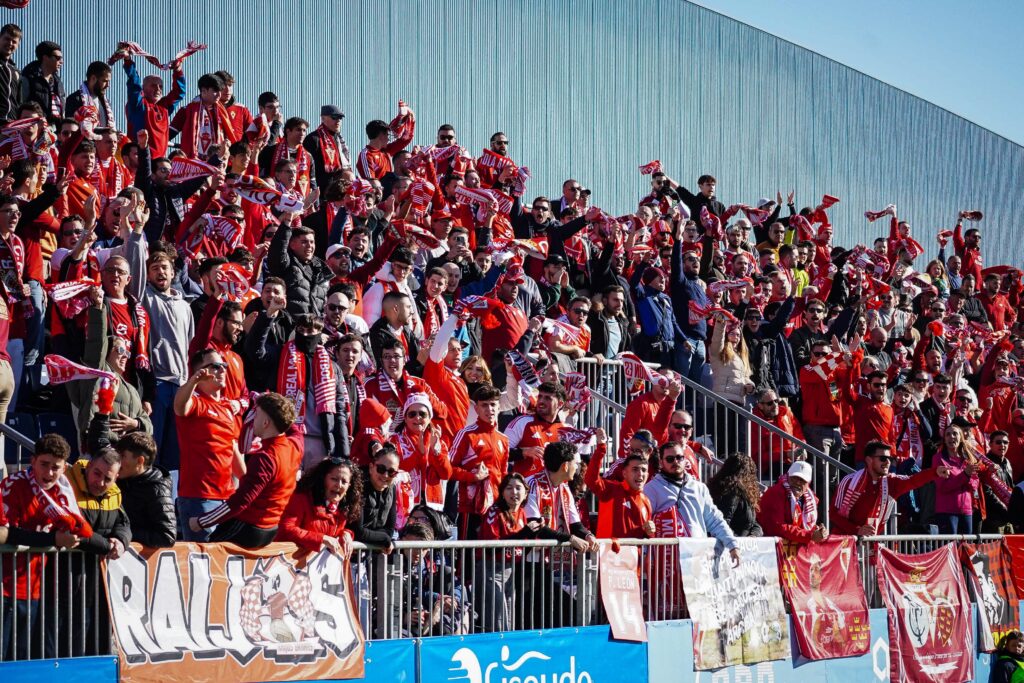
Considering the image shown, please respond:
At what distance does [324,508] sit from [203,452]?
0.79 metres

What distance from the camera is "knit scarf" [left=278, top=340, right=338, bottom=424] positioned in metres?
10.6

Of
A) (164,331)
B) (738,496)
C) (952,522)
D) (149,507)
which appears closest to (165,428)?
(164,331)

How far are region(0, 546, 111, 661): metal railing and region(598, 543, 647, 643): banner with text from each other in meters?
4.00

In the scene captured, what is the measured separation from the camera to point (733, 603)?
1226cm

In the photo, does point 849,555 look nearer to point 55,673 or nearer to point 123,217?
point 123,217

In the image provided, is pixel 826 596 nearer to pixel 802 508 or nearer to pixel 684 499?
pixel 802 508

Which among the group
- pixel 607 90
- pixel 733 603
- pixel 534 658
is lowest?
pixel 534 658

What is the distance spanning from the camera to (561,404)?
12.7 m

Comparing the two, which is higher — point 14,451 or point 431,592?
point 14,451

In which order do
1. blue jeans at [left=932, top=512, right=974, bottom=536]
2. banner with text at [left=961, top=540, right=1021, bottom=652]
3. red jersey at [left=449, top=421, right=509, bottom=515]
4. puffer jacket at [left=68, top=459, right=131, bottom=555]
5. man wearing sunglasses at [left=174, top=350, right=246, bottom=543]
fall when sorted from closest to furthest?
puffer jacket at [left=68, top=459, right=131, bottom=555], man wearing sunglasses at [left=174, top=350, right=246, bottom=543], red jersey at [left=449, top=421, right=509, bottom=515], banner with text at [left=961, top=540, right=1021, bottom=652], blue jeans at [left=932, top=512, right=974, bottom=536]

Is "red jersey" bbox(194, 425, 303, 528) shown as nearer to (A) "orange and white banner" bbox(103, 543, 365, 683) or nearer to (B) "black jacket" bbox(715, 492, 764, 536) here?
(A) "orange and white banner" bbox(103, 543, 365, 683)

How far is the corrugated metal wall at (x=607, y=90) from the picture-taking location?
20.0 m

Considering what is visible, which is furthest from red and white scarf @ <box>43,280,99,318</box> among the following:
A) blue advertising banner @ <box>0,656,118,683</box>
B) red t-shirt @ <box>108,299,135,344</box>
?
blue advertising banner @ <box>0,656,118,683</box>

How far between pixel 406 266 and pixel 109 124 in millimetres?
4034
